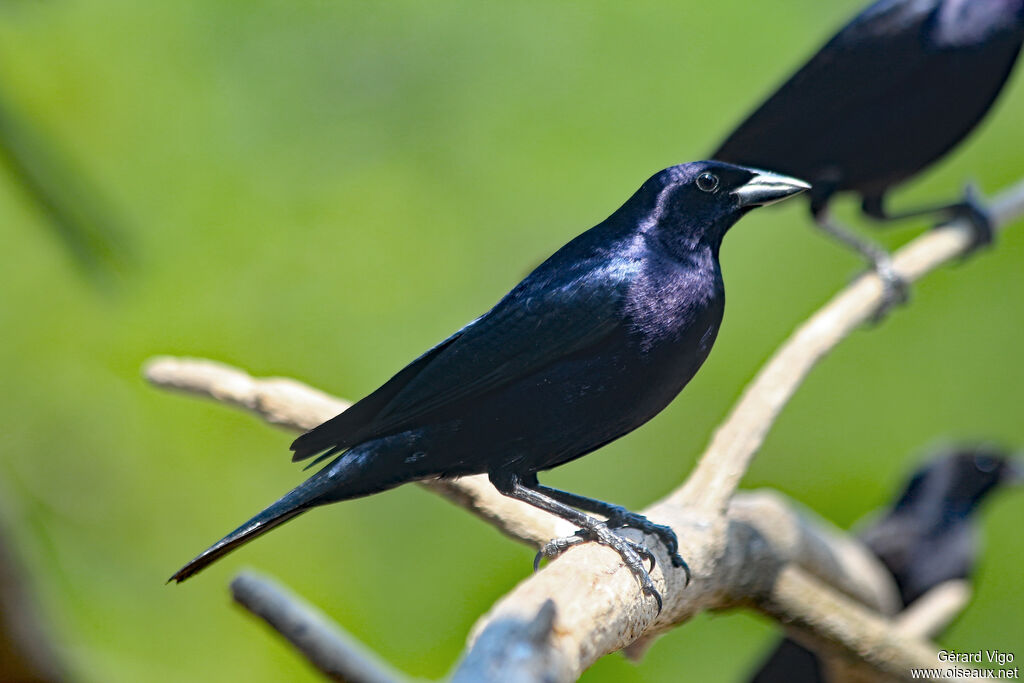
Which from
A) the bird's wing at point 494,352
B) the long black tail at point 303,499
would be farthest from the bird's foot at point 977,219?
the long black tail at point 303,499

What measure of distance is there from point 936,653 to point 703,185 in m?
1.73

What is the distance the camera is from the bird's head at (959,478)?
462cm

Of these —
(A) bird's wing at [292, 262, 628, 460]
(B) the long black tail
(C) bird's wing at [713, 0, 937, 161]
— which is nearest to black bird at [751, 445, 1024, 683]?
(C) bird's wing at [713, 0, 937, 161]

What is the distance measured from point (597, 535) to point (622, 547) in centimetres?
3

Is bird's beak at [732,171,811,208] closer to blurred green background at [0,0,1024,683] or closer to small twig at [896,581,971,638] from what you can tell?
blurred green background at [0,0,1024,683]

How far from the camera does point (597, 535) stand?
137cm

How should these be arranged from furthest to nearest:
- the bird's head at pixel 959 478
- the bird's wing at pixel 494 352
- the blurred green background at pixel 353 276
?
the bird's head at pixel 959 478 → the blurred green background at pixel 353 276 → the bird's wing at pixel 494 352

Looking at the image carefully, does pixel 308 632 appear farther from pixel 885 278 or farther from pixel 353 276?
pixel 353 276

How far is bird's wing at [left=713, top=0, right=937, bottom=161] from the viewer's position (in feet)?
6.42

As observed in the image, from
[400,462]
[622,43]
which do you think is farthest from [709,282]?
[622,43]

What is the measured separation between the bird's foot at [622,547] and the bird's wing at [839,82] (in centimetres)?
84

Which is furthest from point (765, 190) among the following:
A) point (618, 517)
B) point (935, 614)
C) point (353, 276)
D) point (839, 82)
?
point (353, 276)

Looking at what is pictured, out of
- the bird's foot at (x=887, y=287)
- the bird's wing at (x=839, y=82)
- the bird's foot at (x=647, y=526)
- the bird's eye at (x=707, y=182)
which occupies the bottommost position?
the bird's foot at (x=887, y=287)

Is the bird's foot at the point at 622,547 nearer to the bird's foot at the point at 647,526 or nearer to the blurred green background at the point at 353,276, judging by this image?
the bird's foot at the point at 647,526
